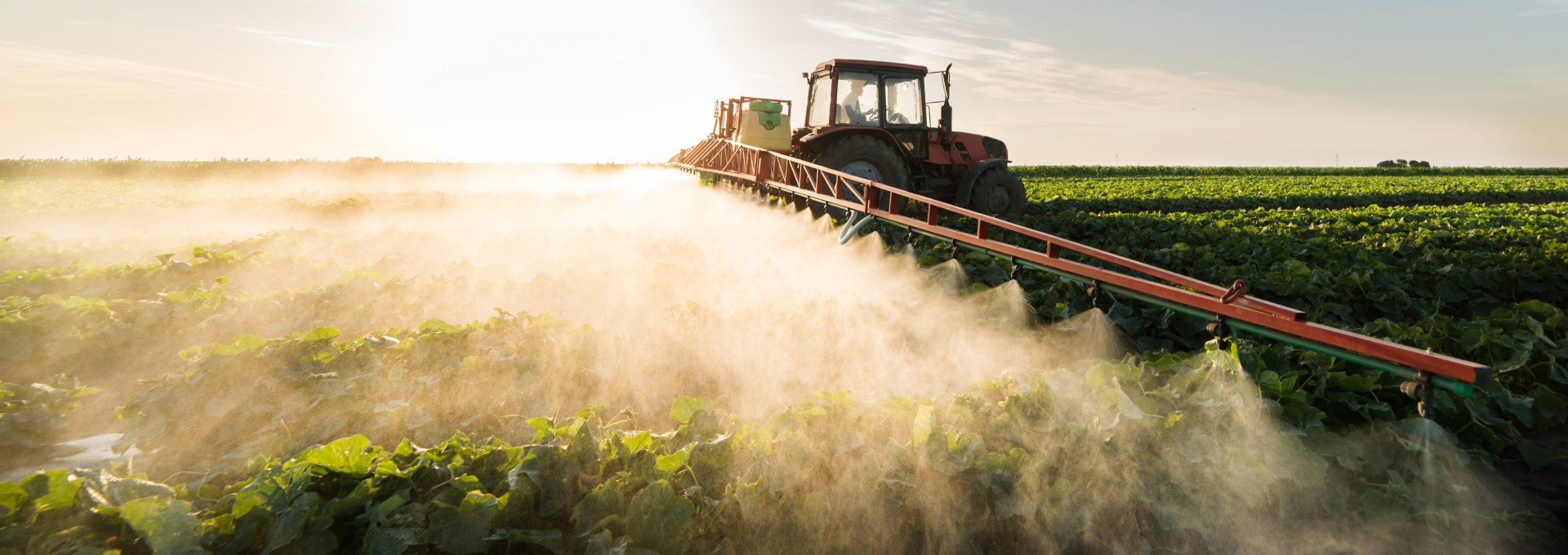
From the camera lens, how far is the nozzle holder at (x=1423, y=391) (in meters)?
2.40

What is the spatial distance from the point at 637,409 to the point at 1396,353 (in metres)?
3.13

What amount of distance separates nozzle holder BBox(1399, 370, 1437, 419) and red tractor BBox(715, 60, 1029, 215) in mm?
7594

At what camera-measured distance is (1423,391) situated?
241 cm

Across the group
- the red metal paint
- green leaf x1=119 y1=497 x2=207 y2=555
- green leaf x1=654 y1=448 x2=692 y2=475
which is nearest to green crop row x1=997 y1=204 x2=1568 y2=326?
the red metal paint

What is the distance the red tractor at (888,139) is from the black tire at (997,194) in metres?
0.01

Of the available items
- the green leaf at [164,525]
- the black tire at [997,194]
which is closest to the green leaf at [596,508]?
the green leaf at [164,525]

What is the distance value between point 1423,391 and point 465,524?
3.15 metres

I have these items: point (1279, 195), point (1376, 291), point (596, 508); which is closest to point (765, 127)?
point (1376, 291)

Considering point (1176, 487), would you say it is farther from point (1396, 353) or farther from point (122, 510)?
point (122, 510)

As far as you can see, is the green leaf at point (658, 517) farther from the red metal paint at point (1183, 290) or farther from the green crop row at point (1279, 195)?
the green crop row at point (1279, 195)

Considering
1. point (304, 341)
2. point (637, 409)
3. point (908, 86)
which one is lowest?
point (637, 409)

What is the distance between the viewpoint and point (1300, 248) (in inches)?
372

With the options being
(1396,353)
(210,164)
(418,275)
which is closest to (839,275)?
(418,275)

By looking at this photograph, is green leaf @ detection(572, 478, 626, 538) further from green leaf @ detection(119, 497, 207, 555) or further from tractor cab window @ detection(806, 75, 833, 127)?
tractor cab window @ detection(806, 75, 833, 127)
